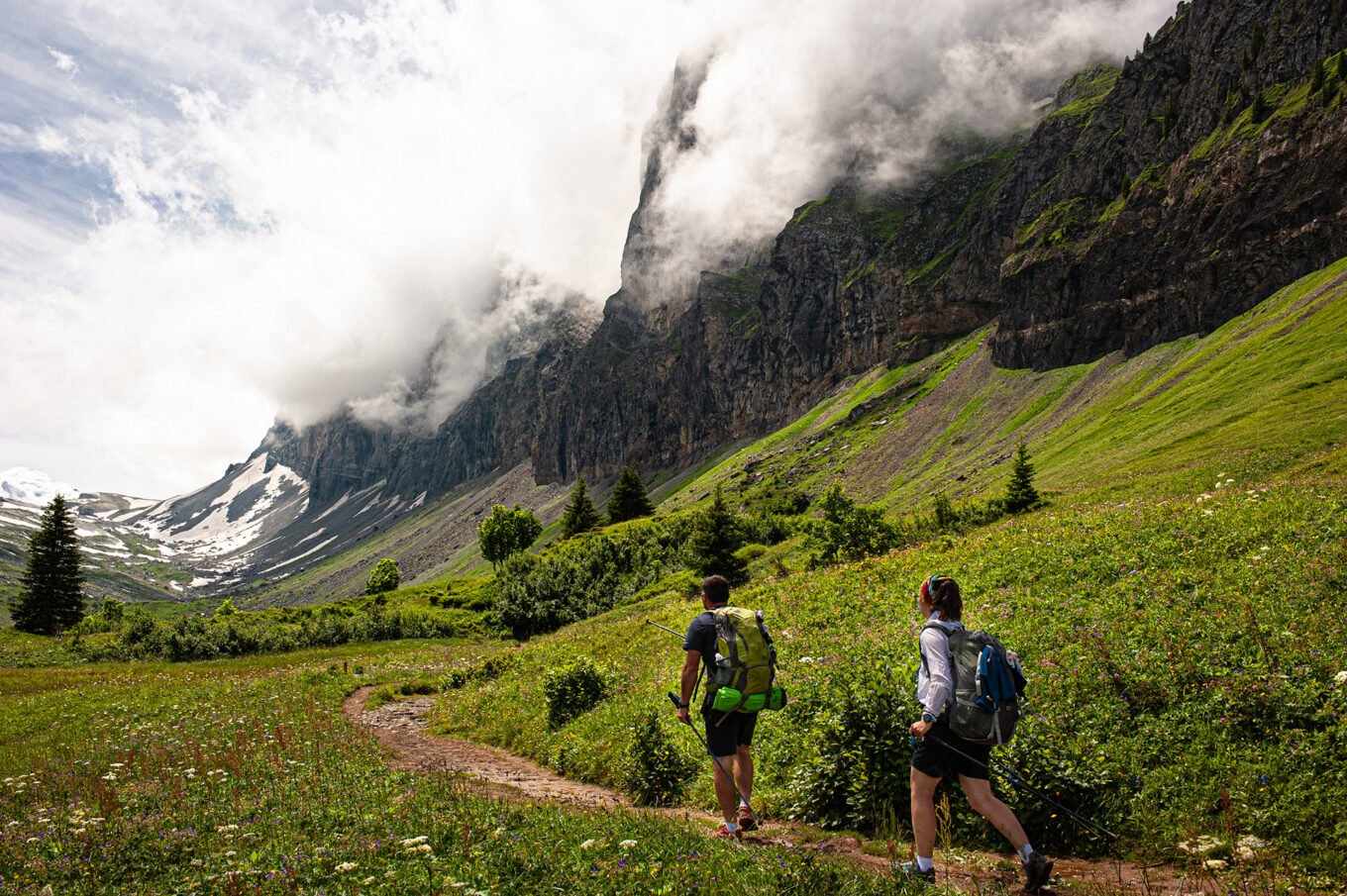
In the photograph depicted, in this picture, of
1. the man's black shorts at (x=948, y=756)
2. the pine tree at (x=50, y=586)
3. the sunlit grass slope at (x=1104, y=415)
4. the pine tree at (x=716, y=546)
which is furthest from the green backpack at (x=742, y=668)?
the pine tree at (x=50, y=586)

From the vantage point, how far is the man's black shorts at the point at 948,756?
293 inches

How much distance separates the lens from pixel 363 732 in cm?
1897

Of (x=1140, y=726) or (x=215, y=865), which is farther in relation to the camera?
(x=1140, y=726)

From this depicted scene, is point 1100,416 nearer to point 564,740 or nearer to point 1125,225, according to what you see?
point 1125,225

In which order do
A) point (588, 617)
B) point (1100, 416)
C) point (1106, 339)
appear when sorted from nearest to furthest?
point (588, 617) < point (1100, 416) < point (1106, 339)

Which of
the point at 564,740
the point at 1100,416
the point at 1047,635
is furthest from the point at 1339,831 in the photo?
the point at 1100,416

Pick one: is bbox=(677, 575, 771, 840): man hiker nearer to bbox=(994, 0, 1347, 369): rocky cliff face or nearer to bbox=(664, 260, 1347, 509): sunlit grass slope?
bbox=(664, 260, 1347, 509): sunlit grass slope

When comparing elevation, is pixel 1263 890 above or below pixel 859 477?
below

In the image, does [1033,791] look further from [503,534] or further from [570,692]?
[503,534]

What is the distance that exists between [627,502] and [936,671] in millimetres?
111523

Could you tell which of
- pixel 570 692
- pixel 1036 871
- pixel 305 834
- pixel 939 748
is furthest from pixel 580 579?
pixel 1036 871

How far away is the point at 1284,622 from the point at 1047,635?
11.9 ft

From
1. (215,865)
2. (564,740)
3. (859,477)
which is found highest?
(859,477)

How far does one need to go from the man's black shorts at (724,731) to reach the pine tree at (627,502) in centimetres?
10786
